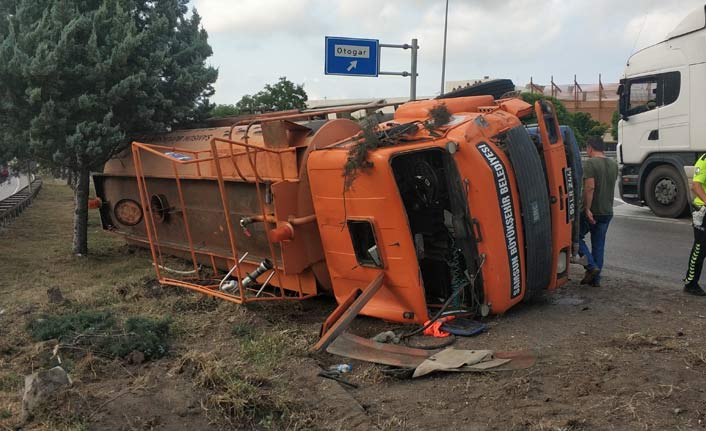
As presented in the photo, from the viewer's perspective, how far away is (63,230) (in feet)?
41.0

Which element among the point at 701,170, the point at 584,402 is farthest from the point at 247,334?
the point at 701,170

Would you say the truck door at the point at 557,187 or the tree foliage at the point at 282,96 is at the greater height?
the tree foliage at the point at 282,96

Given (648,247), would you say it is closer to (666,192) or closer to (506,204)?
(666,192)

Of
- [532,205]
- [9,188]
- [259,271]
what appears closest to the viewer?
[532,205]

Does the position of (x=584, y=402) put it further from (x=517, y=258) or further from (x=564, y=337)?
(x=517, y=258)

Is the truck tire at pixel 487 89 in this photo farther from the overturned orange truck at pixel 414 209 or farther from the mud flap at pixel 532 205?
the mud flap at pixel 532 205

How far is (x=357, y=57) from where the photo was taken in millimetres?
11742

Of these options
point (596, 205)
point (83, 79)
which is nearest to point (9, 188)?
point (83, 79)

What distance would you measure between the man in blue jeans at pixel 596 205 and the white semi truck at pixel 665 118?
6136 mm

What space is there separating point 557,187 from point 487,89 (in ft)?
5.52

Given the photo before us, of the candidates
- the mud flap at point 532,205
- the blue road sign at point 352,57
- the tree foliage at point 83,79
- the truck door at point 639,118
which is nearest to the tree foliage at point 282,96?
the blue road sign at point 352,57

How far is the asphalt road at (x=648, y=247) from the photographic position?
7.22 metres

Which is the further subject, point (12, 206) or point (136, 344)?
point (12, 206)

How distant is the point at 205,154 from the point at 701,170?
535 centimetres
